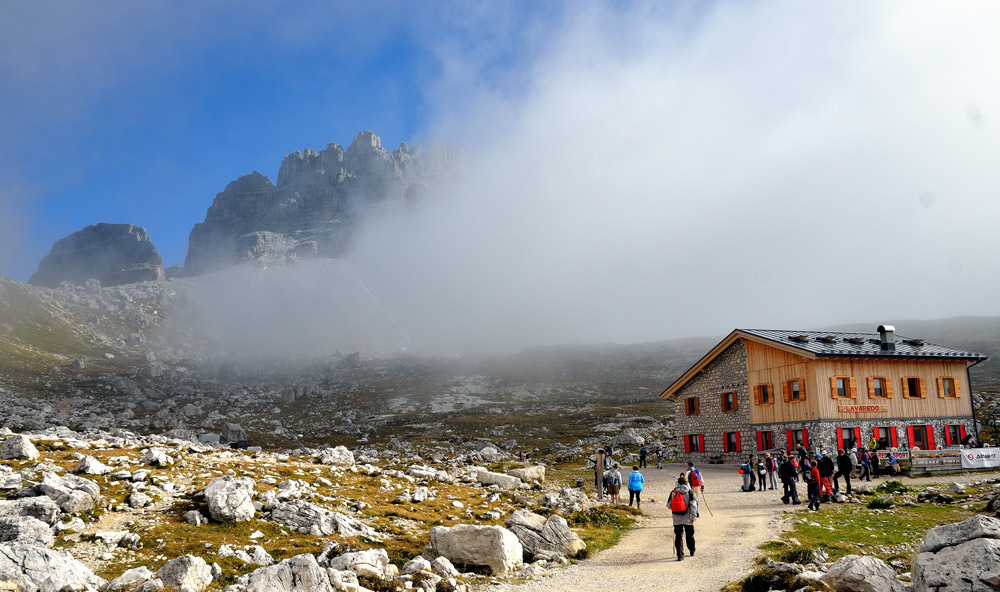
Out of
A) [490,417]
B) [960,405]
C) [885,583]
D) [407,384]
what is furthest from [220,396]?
[885,583]

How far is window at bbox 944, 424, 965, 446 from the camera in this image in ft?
158

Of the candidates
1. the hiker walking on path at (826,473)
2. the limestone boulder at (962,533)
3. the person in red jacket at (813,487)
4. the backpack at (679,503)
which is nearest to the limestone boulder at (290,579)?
the backpack at (679,503)

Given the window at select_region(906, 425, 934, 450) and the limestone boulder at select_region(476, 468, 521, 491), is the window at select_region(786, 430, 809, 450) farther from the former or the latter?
the limestone boulder at select_region(476, 468, 521, 491)

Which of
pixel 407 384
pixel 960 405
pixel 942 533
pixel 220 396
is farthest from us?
pixel 407 384

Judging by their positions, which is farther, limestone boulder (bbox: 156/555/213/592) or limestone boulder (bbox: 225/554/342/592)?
limestone boulder (bbox: 156/555/213/592)

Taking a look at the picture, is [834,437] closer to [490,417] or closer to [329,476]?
[329,476]

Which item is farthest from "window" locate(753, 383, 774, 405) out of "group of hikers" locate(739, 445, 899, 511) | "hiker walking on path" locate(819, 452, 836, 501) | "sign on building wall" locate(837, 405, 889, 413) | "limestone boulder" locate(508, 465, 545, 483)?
"hiker walking on path" locate(819, 452, 836, 501)

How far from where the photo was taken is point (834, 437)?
1740 inches

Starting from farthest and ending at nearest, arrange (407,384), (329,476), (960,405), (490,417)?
(407,384), (490,417), (960,405), (329,476)

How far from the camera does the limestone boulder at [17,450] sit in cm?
2364

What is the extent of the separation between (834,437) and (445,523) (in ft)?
109

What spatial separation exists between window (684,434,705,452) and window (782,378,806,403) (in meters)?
10.9

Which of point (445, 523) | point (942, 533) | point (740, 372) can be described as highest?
point (740, 372)

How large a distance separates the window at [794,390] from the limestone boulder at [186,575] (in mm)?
43124
